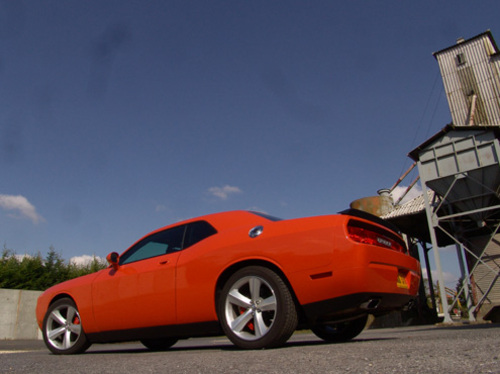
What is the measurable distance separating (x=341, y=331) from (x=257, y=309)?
164cm

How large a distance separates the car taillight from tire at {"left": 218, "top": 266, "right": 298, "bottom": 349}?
690mm

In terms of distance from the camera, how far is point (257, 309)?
321cm

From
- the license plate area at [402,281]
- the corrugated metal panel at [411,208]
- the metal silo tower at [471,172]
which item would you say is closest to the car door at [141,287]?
the license plate area at [402,281]

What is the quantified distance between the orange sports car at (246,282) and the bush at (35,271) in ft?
41.6

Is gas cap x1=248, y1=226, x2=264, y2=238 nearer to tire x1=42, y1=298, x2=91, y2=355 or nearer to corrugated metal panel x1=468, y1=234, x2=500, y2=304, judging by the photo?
tire x1=42, y1=298, x2=91, y2=355

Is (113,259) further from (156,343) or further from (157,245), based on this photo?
(156,343)

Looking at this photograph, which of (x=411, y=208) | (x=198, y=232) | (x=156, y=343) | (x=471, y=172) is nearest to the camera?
(x=198, y=232)

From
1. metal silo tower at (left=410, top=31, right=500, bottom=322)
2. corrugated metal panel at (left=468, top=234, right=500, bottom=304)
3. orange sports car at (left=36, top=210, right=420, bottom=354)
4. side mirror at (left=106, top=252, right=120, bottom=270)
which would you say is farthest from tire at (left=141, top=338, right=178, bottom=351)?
corrugated metal panel at (left=468, top=234, right=500, bottom=304)

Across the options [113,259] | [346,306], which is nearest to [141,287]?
[113,259]

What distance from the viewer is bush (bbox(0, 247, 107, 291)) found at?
15.2 meters

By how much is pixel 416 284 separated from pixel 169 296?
7.67ft

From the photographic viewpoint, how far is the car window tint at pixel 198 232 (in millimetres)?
3908

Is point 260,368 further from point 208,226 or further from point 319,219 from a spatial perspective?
point 208,226

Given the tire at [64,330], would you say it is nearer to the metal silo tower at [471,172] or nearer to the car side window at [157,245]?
the car side window at [157,245]
